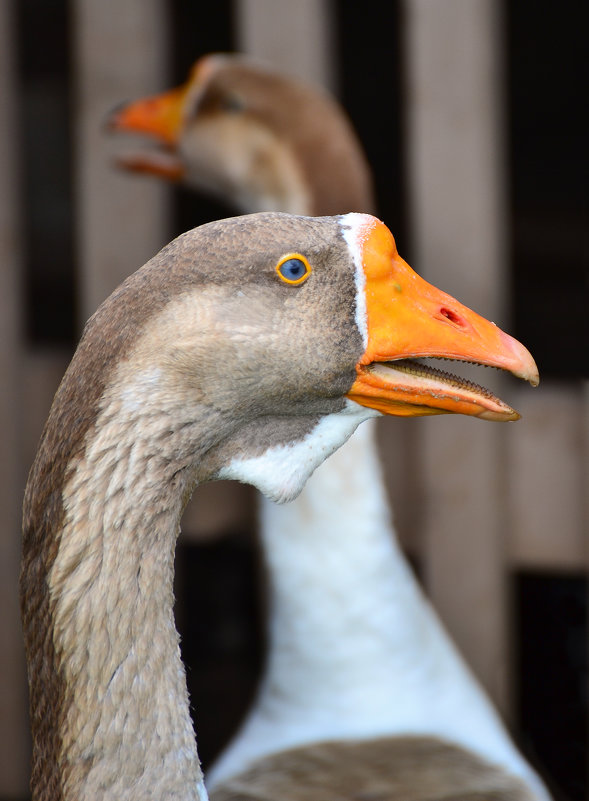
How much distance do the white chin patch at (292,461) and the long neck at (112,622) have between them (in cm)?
12

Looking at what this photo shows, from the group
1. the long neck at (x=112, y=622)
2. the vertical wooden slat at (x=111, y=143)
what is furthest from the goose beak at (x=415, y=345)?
the vertical wooden slat at (x=111, y=143)

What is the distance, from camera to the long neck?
1.15 m

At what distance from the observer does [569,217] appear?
5.26m

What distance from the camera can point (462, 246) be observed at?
2.27m

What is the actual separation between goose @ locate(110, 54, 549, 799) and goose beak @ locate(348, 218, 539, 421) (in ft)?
2.71

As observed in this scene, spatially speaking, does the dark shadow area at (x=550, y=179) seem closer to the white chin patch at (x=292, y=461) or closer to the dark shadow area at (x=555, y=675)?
the dark shadow area at (x=555, y=675)

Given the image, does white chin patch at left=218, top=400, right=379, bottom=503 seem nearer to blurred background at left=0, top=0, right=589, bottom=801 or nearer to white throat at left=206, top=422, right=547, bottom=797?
white throat at left=206, top=422, right=547, bottom=797

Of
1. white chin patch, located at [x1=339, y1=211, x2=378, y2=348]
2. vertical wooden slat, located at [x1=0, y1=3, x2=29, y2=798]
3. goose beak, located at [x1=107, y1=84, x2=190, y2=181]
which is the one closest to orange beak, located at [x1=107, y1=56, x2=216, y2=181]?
goose beak, located at [x1=107, y1=84, x2=190, y2=181]

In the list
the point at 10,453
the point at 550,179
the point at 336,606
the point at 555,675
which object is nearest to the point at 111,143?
the point at 10,453

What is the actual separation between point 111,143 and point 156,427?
57.3 inches

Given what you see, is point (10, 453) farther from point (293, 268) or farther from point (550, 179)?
point (550, 179)

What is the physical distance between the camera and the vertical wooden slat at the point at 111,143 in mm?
2375

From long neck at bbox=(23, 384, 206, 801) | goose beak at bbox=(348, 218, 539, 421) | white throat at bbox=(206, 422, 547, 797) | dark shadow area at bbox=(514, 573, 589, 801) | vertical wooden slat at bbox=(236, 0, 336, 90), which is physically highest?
vertical wooden slat at bbox=(236, 0, 336, 90)

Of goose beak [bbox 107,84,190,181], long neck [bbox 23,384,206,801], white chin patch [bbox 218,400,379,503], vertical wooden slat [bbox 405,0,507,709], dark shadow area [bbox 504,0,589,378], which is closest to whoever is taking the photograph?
long neck [bbox 23,384,206,801]
